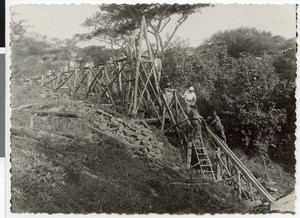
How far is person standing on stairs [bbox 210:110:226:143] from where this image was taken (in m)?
6.89

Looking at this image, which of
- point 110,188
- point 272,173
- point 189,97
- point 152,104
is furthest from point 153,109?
point 272,173

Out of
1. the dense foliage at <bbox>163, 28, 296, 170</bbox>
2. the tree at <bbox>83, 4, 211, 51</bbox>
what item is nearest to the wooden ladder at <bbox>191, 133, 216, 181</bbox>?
the dense foliage at <bbox>163, 28, 296, 170</bbox>

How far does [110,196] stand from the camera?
6.79 meters

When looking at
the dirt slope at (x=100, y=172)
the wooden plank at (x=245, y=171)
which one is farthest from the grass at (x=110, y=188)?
the wooden plank at (x=245, y=171)

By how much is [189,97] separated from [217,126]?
0.61m

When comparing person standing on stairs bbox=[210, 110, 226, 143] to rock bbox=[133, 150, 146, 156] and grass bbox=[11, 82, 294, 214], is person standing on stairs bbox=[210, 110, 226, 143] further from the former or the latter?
rock bbox=[133, 150, 146, 156]

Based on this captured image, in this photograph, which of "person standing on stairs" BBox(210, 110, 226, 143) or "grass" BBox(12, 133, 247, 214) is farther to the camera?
"person standing on stairs" BBox(210, 110, 226, 143)

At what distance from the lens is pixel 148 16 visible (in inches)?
269

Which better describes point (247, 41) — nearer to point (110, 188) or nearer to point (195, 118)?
point (195, 118)

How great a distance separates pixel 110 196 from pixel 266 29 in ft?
11.1

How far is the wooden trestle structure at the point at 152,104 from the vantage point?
6855 millimetres

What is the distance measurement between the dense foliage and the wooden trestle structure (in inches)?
10.2

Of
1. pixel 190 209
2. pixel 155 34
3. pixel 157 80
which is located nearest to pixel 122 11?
pixel 155 34

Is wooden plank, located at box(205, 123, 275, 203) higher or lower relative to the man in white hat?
lower
